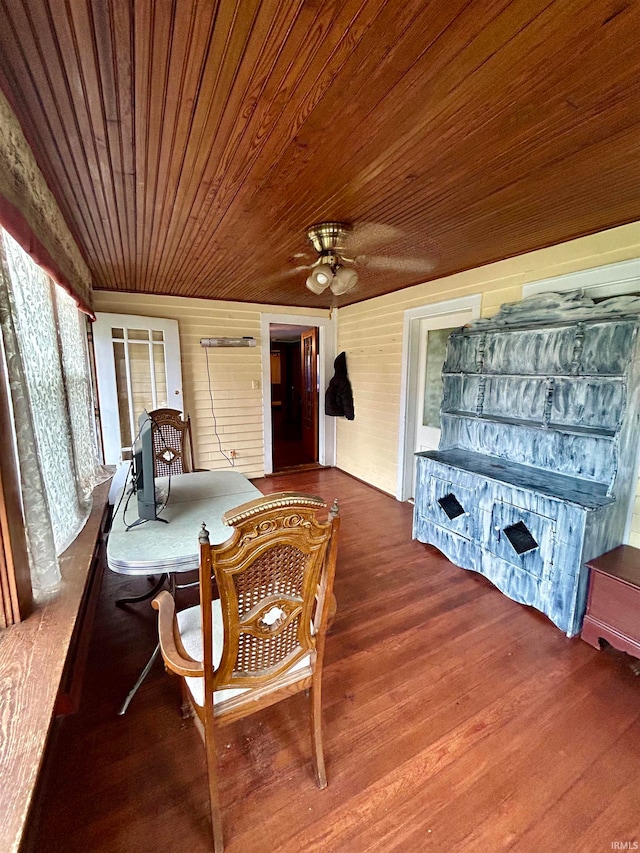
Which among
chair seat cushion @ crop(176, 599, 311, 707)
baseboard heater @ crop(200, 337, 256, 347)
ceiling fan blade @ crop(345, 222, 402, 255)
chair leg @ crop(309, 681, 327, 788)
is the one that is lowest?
chair leg @ crop(309, 681, 327, 788)

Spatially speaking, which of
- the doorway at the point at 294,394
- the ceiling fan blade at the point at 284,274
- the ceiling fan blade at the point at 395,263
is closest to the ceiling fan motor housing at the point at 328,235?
the ceiling fan blade at the point at 395,263

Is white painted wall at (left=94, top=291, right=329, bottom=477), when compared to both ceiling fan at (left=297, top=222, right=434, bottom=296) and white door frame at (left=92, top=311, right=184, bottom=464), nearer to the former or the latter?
white door frame at (left=92, top=311, right=184, bottom=464)

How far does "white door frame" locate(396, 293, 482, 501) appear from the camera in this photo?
378cm

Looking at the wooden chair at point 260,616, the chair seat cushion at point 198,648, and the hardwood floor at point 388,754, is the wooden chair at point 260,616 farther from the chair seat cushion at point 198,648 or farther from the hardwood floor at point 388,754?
the hardwood floor at point 388,754

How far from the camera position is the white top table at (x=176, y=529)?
1422 millimetres

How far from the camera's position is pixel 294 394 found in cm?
805

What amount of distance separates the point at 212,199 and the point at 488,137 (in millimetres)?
1302

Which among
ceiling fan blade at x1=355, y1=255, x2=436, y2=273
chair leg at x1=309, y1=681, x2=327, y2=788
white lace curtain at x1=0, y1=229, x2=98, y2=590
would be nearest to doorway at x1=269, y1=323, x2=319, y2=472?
ceiling fan blade at x1=355, y1=255, x2=436, y2=273

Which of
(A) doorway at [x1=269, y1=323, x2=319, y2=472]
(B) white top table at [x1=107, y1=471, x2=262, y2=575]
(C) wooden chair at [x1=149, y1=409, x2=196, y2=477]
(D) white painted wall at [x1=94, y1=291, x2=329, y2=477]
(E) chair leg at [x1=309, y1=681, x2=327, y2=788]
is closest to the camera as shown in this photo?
(E) chair leg at [x1=309, y1=681, x2=327, y2=788]

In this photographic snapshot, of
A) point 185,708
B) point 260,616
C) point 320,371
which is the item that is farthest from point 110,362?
point 260,616

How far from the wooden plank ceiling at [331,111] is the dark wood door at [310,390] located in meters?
3.11

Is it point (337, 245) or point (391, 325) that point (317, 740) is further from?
point (391, 325)

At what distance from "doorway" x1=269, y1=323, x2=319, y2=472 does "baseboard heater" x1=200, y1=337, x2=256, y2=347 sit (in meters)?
0.51

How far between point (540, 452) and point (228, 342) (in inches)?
141
